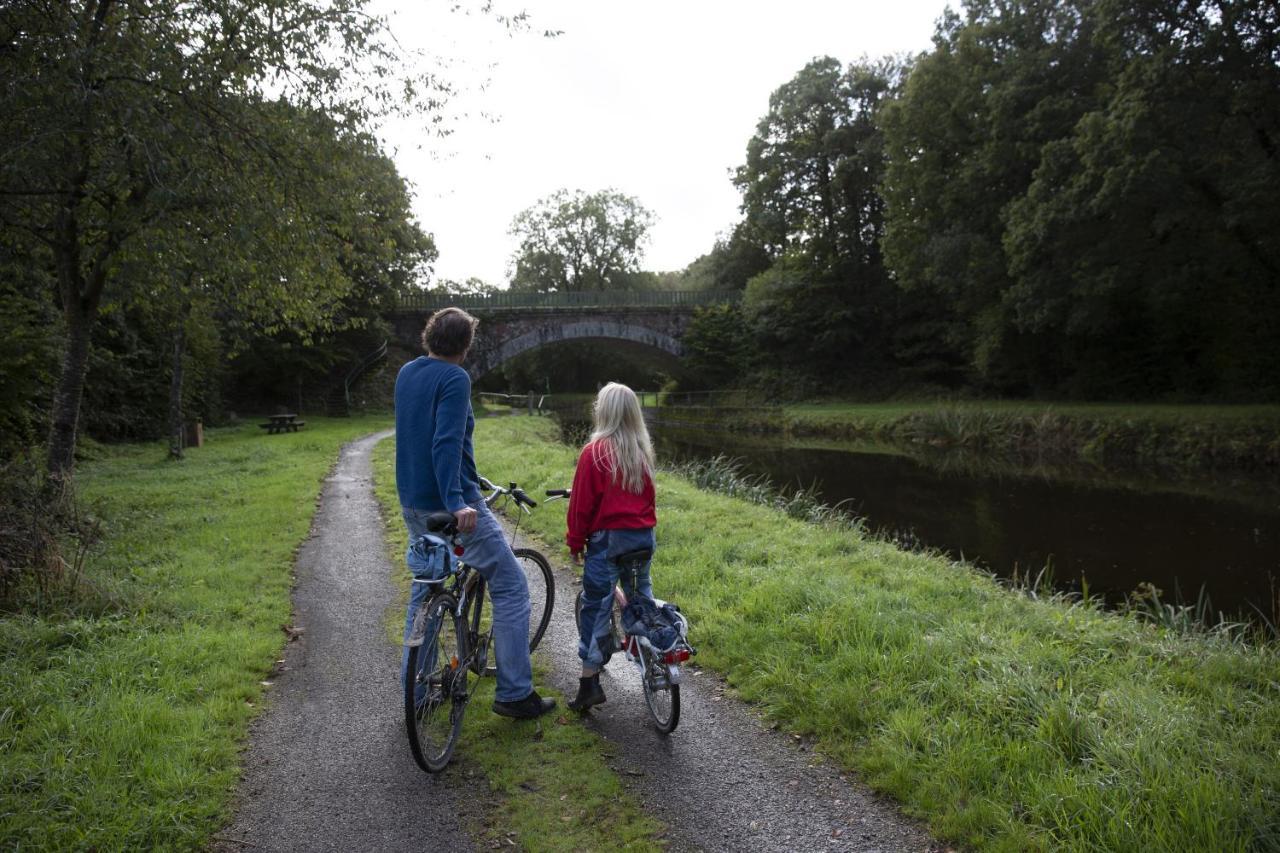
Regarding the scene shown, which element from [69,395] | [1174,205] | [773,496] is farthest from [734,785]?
[1174,205]

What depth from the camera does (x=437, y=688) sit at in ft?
11.2

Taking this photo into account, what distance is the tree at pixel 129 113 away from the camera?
5777 mm

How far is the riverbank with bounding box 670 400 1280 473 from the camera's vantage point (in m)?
16.0

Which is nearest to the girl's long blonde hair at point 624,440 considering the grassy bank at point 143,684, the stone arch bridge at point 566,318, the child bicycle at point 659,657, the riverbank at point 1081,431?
the child bicycle at point 659,657

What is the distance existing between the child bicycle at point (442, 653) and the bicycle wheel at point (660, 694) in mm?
855

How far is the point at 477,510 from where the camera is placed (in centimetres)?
361

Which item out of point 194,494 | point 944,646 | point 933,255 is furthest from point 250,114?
point 933,255

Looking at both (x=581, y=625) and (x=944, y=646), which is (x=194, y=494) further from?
(x=944, y=646)

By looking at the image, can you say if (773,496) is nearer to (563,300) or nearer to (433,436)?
(433,436)

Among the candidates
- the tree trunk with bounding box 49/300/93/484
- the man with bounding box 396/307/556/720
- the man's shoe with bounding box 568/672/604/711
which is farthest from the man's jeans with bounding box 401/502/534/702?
the tree trunk with bounding box 49/300/93/484

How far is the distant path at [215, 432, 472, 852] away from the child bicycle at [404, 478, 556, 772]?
19 cm

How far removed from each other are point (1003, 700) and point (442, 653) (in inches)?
100

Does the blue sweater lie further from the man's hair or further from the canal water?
the canal water

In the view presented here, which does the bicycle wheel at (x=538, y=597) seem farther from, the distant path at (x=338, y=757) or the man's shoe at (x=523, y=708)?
the distant path at (x=338, y=757)
